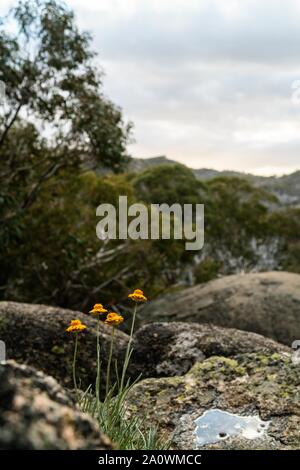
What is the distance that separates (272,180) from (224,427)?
5704 inches

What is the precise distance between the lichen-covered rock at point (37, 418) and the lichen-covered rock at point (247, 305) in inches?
529

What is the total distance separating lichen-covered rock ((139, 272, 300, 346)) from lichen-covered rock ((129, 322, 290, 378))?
8730 millimetres

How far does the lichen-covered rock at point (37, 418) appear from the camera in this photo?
60.2 inches

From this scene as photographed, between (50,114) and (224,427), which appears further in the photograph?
(50,114)

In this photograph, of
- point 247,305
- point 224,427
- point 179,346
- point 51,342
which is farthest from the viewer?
point 247,305

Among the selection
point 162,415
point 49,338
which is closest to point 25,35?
point 49,338

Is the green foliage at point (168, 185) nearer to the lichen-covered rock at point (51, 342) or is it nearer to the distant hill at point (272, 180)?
the distant hill at point (272, 180)

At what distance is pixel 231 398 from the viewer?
3.74 m

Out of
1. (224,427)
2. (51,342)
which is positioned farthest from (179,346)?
(224,427)

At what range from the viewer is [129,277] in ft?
77.7

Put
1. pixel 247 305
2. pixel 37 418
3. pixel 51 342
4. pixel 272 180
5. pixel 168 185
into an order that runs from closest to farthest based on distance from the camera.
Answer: pixel 37 418, pixel 51 342, pixel 247 305, pixel 168 185, pixel 272 180

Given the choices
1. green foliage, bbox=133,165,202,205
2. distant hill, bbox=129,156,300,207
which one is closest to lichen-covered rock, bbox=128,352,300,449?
green foliage, bbox=133,165,202,205

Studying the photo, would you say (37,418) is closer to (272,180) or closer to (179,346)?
(179,346)
